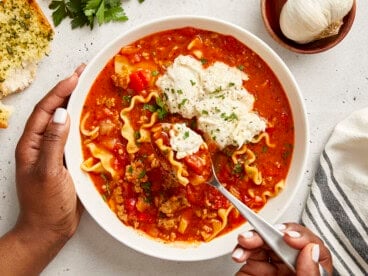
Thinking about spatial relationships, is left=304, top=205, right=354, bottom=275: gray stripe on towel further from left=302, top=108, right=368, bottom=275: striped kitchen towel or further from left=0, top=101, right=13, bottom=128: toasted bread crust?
left=0, top=101, right=13, bottom=128: toasted bread crust

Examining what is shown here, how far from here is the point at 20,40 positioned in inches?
227

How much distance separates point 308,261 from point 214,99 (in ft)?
5.52

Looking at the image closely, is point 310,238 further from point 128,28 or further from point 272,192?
point 128,28

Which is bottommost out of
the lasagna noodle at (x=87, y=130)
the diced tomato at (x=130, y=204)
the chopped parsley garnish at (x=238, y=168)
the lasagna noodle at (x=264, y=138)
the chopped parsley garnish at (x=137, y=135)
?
the diced tomato at (x=130, y=204)

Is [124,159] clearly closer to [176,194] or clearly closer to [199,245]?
[176,194]

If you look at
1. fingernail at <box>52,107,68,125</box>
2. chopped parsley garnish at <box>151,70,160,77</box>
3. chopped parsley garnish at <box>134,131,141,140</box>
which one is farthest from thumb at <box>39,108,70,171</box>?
chopped parsley garnish at <box>151,70,160,77</box>

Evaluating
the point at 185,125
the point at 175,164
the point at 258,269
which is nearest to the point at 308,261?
the point at 258,269

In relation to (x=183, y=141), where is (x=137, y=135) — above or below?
below

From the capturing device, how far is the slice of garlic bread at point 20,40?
224 inches

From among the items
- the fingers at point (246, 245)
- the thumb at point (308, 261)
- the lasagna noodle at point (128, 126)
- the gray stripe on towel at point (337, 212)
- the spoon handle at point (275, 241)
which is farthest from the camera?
the gray stripe on towel at point (337, 212)

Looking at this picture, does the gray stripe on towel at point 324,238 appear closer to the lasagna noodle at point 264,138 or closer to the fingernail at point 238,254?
the lasagna noodle at point 264,138

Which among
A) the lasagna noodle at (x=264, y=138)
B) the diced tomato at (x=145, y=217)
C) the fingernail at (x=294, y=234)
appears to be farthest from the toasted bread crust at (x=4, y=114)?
the fingernail at (x=294, y=234)

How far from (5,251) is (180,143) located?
2.01 m

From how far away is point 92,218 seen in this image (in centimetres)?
592
